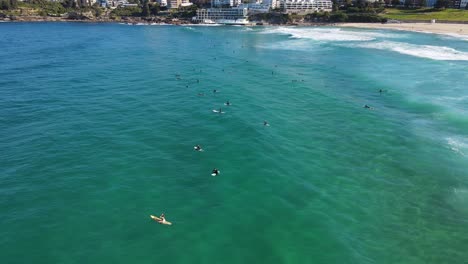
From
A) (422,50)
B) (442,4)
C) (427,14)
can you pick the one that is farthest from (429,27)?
(422,50)

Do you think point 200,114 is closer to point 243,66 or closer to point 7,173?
point 7,173

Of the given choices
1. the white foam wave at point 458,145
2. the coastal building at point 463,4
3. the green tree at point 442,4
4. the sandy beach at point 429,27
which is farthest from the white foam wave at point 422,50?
the coastal building at point 463,4

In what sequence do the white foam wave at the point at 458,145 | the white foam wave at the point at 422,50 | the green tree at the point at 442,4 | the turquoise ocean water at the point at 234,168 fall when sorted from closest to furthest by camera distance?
the turquoise ocean water at the point at 234,168 → the white foam wave at the point at 458,145 → the white foam wave at the point at 422,50 → the green tree at the point at 442,4

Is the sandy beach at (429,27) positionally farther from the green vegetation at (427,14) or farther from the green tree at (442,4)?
the green tree at (442,4)

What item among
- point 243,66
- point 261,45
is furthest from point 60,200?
point 261,45

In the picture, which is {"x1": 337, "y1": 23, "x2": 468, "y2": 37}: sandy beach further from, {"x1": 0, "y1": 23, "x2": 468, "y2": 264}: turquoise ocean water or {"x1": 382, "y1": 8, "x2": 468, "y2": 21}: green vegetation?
Result: {"x1": 0, "y1": 23, "x2": 468, "y2": 264}: turquoise ocean water
